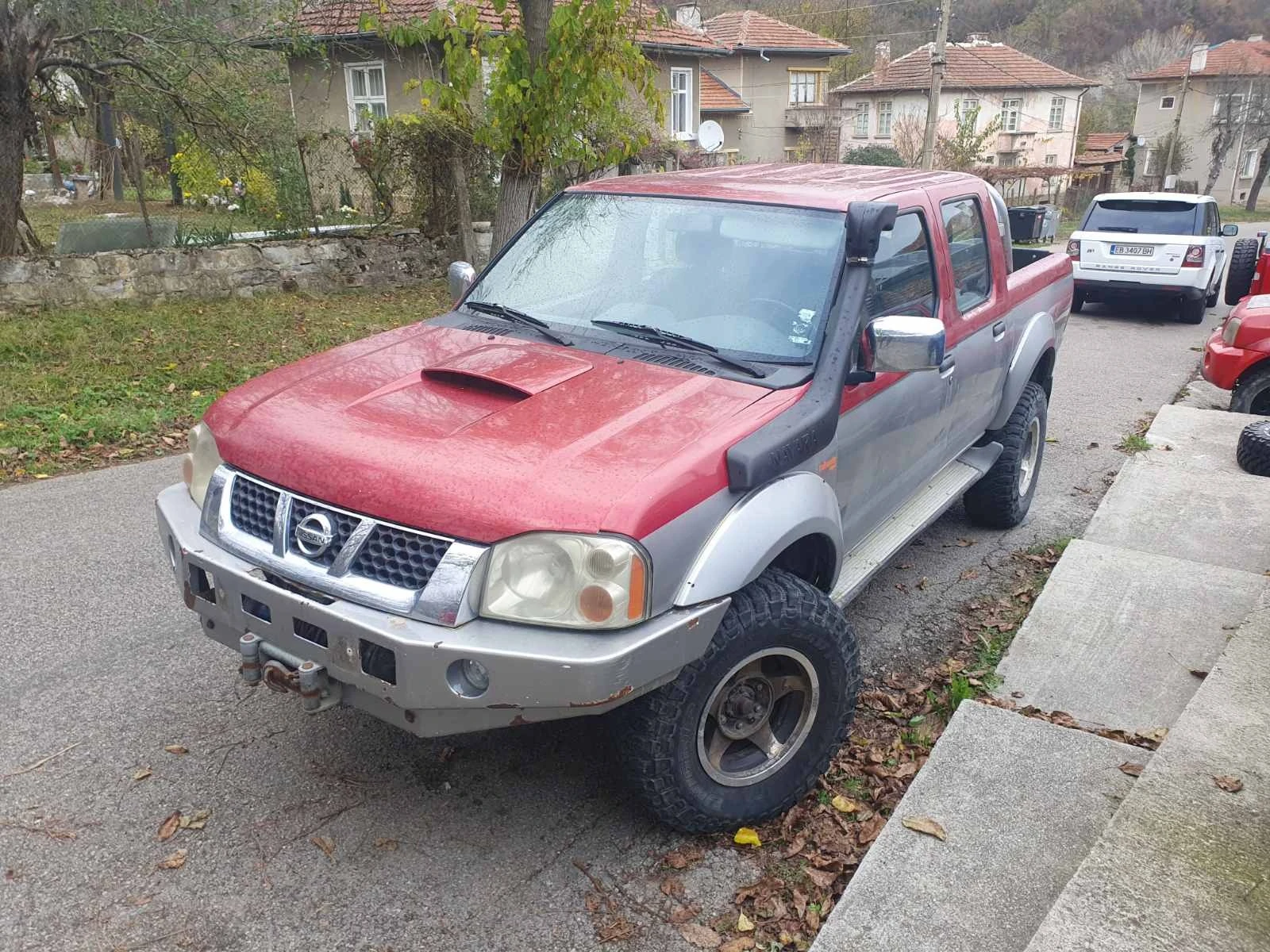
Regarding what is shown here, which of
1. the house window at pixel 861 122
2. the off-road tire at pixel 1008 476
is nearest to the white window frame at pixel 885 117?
the house window at pixel 861 122

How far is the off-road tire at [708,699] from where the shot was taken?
9.40 feet

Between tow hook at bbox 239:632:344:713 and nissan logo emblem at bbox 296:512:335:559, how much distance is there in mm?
302

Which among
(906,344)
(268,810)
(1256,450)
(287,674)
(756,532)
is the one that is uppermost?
(906,344)

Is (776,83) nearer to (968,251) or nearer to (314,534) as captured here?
(968,251)

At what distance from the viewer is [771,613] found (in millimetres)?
2998

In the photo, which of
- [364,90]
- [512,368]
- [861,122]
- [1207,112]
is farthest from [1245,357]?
[1207,112]

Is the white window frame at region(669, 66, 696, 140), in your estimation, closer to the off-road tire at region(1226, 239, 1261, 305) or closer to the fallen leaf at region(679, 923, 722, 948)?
the off-road tire at region(1226, 239, 1261, 305)

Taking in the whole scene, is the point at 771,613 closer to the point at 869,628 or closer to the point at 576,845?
the point at 576,845

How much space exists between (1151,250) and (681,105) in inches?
865

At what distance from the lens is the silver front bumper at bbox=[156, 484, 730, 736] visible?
253 centimetres

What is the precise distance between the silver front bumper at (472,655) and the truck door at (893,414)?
1.13m

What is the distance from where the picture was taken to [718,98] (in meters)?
41.2

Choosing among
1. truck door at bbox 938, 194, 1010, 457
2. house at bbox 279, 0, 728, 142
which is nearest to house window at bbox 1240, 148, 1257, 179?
house at bbox 279, 0, 728, 142

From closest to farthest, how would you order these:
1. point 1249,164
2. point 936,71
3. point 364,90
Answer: point 936,71, point 364,90, point 1249,164
